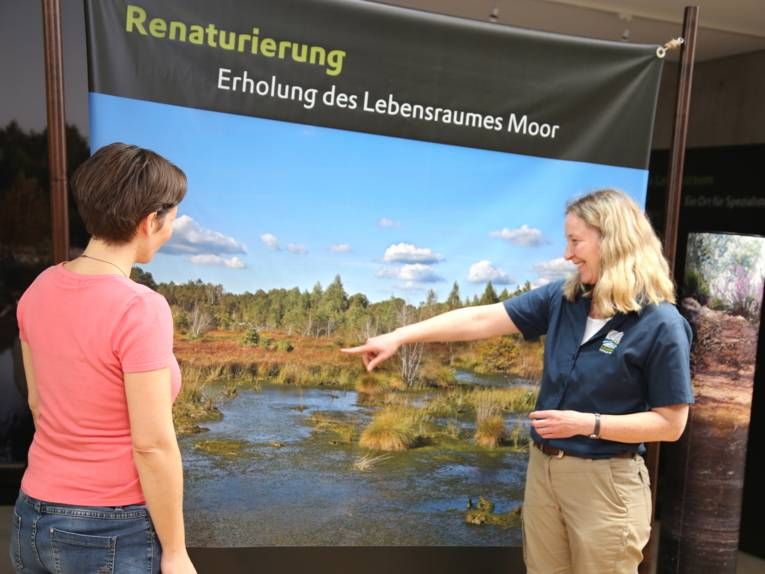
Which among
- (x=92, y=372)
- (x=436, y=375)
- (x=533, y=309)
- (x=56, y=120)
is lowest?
(x=436, y=375)

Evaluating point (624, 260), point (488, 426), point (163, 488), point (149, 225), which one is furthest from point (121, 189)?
point (488, 426)

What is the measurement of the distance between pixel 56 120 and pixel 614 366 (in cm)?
176

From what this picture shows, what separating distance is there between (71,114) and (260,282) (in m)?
1.99

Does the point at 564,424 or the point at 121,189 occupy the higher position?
the point at 121,189

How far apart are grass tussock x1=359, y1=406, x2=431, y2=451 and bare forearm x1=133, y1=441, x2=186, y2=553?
120cm

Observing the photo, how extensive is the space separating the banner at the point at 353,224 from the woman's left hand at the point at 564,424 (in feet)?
1.93

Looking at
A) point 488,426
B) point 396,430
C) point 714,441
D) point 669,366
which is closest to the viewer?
point 669,366

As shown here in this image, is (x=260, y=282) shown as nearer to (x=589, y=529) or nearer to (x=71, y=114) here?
(x=589, y=529)

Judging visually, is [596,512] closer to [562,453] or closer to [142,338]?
[562,453]

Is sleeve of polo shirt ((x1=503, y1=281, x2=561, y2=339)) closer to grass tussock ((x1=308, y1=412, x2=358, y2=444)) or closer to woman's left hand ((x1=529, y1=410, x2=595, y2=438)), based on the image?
woman's left hand ((x1=529, y1=410, x2=595, y2=438))

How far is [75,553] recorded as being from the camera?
1.38 meters

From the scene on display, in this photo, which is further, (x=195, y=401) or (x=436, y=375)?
(x=436, y=375)

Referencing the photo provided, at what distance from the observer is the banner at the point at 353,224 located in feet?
7.70

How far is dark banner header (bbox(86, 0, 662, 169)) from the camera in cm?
227
